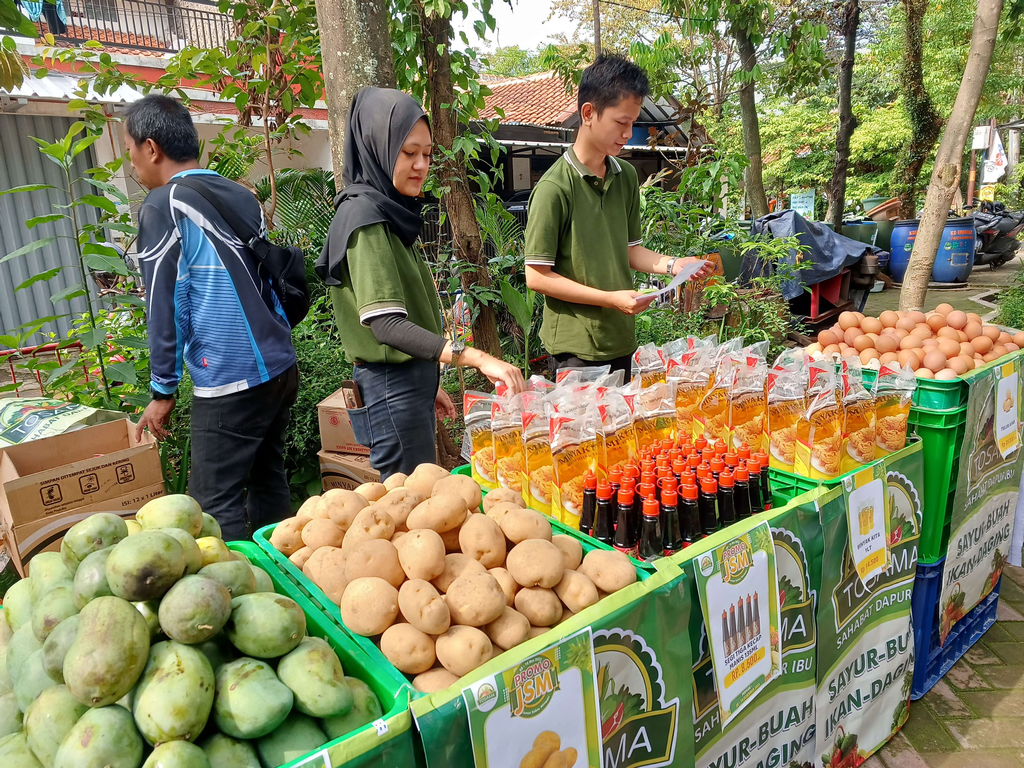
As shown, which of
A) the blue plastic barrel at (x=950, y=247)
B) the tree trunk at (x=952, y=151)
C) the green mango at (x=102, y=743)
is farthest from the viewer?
the blue plastic barrel at (x=950, y=247)

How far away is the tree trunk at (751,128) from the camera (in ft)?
26.7

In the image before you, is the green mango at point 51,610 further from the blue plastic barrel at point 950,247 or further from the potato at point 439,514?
the blue plastic barrel at point 950,247

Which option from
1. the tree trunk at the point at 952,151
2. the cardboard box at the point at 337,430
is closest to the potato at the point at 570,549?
the cardboard box at the point at 337,430

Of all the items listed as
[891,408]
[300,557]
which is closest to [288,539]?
[300,557]

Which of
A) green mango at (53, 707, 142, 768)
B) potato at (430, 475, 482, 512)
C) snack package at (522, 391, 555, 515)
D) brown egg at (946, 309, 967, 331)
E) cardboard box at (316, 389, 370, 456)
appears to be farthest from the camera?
cardboard box at (316, 389, 370, 456)

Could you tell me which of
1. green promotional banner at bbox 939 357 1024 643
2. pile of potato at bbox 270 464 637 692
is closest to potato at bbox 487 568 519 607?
pile of potato at bbox 270 464 637 692

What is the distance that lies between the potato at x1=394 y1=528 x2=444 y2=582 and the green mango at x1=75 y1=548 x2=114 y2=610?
465 millimetres

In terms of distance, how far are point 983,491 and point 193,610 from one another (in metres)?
2.60

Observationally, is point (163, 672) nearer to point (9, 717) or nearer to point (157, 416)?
point (9, 717)

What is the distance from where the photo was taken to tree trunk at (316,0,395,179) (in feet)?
8.99

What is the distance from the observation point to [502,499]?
1475mm

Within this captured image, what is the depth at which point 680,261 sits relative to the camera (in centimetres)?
272

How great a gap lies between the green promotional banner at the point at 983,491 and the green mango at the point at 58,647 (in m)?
2.44

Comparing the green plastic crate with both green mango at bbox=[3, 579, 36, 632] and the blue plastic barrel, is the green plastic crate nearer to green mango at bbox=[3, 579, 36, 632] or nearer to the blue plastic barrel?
green mango at bbox=[3, 579, 36, 632]
